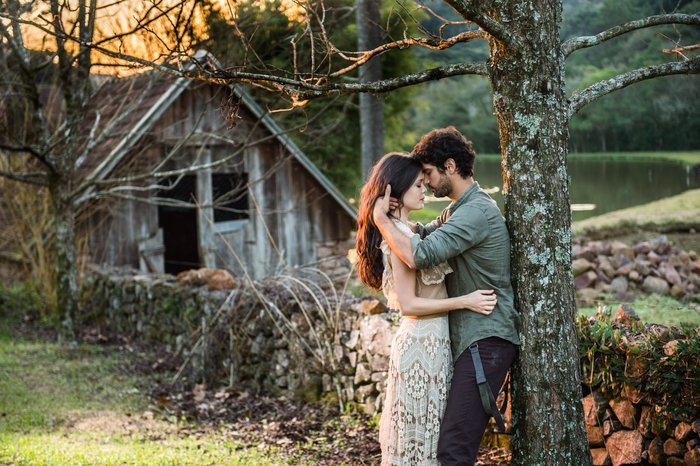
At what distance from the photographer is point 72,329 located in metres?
10.0

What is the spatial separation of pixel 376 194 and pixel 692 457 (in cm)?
248

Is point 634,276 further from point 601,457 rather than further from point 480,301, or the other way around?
point 480,301

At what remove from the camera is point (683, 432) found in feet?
14.1

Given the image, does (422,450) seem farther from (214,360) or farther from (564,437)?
(214,360)

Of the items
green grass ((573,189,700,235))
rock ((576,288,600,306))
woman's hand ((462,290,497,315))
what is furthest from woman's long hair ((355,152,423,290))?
green grass ((573,189,700,235))

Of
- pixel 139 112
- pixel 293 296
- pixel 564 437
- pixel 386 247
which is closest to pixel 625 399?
pixel 564 437

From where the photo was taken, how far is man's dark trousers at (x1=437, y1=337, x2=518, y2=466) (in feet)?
12.4

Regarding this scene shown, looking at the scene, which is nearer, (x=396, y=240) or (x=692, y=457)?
(x=396, y=240)

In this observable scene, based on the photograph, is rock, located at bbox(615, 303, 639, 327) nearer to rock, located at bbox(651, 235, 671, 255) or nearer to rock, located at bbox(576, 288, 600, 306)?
rock, located at bbox(576, 288, 600, 306)

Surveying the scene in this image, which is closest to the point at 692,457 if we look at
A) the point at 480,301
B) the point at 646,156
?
the point at 480,301

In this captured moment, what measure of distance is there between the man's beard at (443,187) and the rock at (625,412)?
1935 mm

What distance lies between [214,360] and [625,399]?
16.4ft

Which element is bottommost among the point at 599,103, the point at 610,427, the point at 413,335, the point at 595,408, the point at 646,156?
the point at 610,427

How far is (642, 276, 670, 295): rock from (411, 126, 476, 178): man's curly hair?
8478 millimetres
